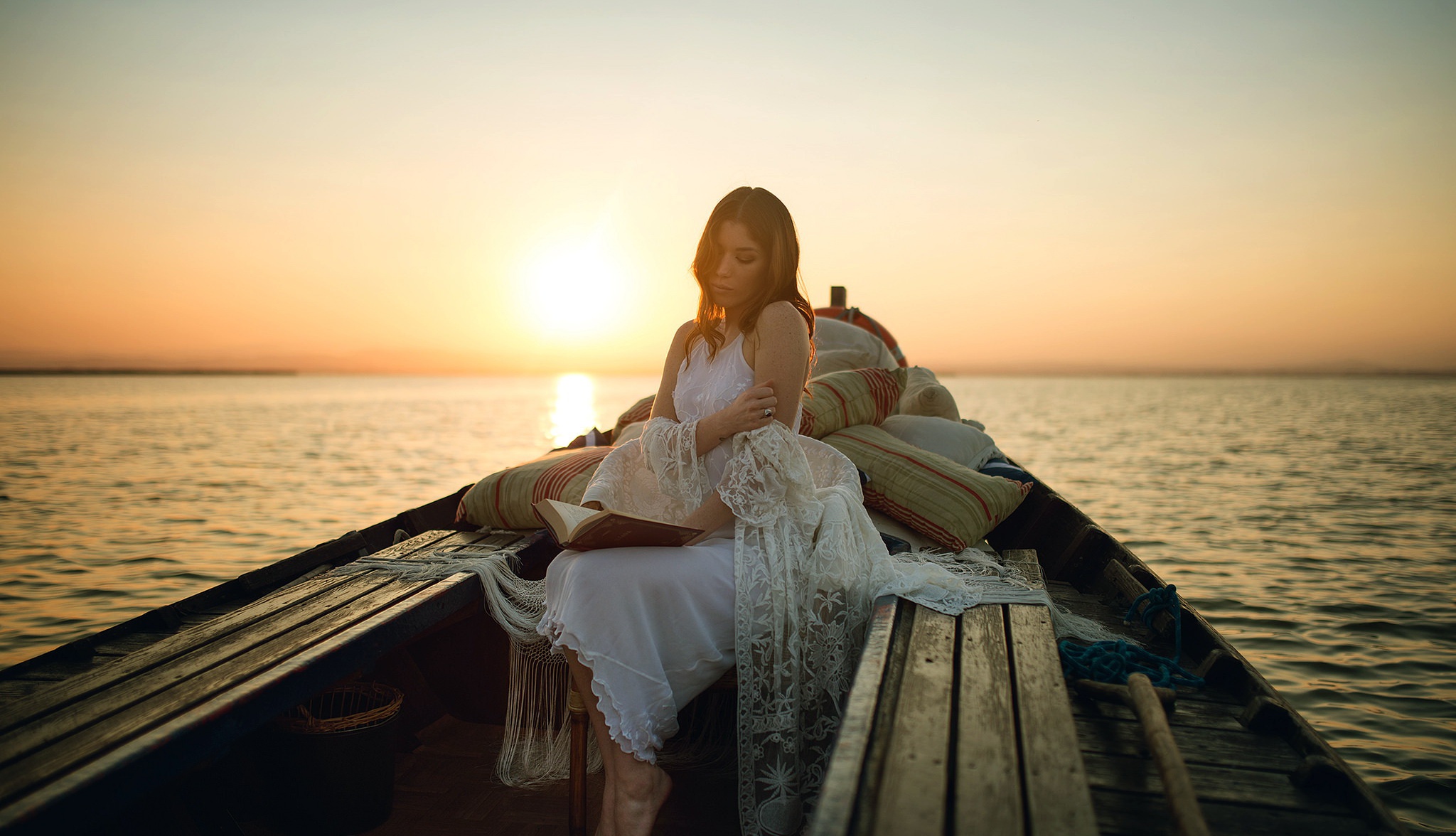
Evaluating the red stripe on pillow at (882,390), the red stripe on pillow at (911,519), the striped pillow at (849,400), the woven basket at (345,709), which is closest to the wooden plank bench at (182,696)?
the woven basket at (345,709)

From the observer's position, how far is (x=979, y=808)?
123 cm

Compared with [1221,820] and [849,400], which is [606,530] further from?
[849,400]

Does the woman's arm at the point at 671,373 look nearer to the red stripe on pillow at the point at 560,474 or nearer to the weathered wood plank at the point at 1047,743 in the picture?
the red stripe on pillow at the point at 560,474

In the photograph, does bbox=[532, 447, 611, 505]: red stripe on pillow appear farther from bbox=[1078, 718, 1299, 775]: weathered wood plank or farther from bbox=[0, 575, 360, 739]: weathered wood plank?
bbox=[1078, 718, 1299, 775]: weathered wood plank

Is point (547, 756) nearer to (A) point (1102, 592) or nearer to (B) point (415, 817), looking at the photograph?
(B) point (415, 817)

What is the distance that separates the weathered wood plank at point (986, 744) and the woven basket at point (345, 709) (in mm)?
1618

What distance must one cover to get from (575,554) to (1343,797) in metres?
1.71

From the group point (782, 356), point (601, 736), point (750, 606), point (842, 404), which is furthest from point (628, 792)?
point (842, 404)

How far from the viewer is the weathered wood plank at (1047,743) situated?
48.2 inches

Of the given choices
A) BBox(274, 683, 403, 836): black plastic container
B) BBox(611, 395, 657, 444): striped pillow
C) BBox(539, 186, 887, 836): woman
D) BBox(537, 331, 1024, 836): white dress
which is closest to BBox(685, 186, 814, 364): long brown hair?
BBox(539, 186, 887, 836): woman

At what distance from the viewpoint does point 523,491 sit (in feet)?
10.5

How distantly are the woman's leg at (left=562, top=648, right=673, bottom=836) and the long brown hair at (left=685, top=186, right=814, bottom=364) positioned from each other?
124 centimetres

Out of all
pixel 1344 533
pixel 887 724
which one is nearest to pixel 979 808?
pixel 887 724

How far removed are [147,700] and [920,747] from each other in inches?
58.7
